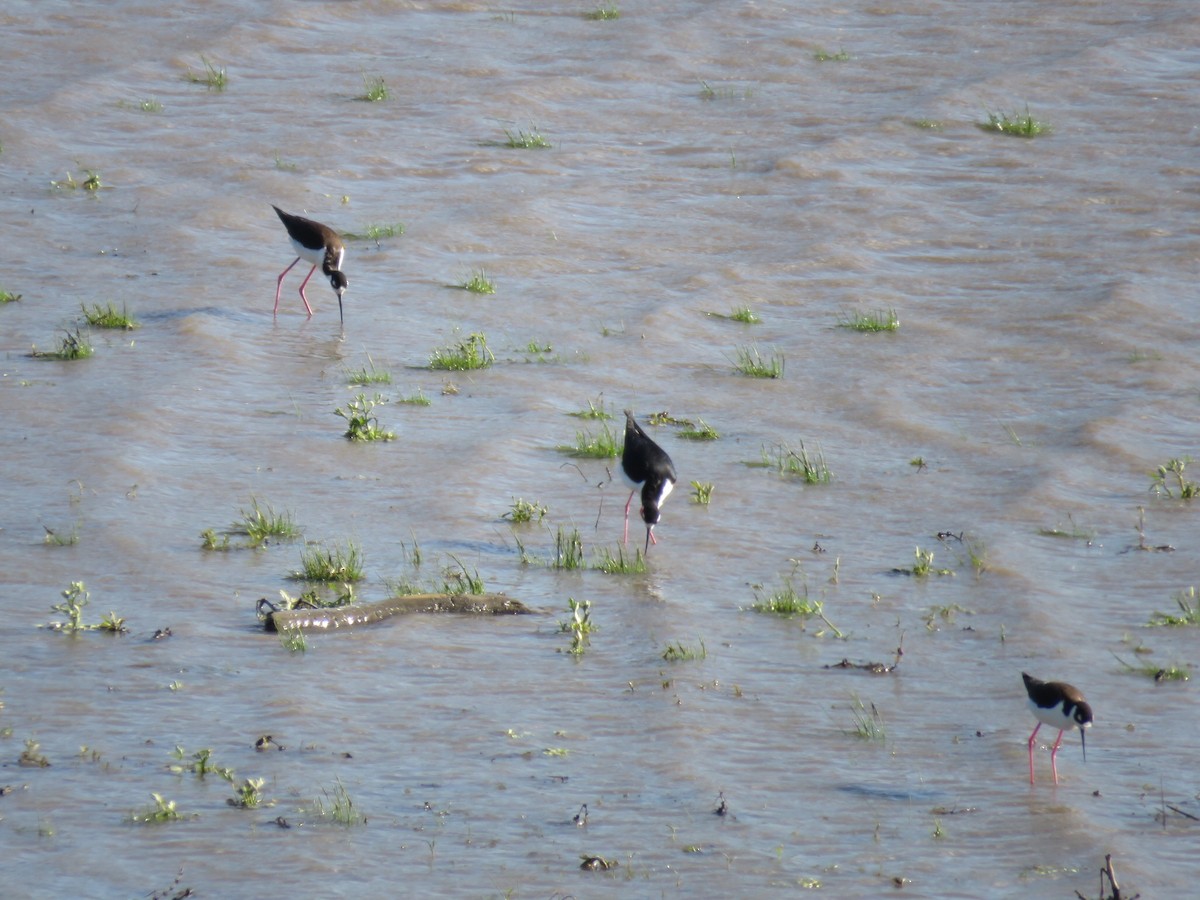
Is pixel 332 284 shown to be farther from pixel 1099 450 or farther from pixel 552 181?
pixel 1099 450

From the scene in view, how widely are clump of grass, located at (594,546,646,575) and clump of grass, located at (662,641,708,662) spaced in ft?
3.27

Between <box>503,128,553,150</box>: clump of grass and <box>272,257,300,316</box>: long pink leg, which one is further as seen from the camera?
<box>503,128,553,150</box>: clump of grass

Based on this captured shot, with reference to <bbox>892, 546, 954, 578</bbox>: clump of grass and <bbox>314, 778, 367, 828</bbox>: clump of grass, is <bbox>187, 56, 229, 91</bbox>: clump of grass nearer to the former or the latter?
<bbox>892, 546, 954, 578</bbox>: clump of grass

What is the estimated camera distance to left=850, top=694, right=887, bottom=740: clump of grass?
7.65 m

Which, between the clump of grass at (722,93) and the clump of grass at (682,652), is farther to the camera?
the clump of grass at (722,93)

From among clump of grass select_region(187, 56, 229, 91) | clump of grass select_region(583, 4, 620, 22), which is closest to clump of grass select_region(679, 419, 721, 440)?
clump of grass select_region(187, 56, 229, 91)

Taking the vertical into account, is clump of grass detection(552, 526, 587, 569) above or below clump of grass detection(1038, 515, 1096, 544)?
above

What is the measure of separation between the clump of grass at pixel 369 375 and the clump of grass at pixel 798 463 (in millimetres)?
2648

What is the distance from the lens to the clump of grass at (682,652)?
27.1ft

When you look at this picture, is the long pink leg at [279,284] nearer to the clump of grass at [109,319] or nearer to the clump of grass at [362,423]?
the clump of grass at [109,319]

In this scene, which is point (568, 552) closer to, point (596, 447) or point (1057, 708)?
point (596, 447)

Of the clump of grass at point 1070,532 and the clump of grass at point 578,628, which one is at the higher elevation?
the clump of grass at point 578,628

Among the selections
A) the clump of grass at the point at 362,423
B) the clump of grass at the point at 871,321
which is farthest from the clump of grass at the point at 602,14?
the clump of grass at the point at 362,423

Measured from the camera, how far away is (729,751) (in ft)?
24.4
